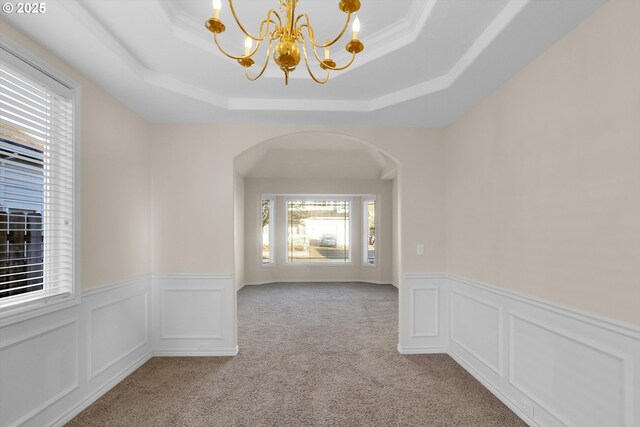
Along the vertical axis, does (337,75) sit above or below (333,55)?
below

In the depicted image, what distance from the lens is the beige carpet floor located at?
8.35 ft

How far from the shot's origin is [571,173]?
6.91ft

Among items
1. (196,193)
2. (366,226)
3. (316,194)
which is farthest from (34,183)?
(366,226)

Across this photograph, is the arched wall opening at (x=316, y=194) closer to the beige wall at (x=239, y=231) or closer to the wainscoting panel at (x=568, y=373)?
the beige wall at (x=239, y=231)

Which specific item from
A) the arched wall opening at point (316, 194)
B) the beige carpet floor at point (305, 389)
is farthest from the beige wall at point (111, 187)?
the arched wall opening at point (316, 194)

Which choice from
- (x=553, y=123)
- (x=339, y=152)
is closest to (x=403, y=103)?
(x=553, y=123)

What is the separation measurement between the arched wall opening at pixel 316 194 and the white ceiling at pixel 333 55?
12.4ft

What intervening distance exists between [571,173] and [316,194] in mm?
6319

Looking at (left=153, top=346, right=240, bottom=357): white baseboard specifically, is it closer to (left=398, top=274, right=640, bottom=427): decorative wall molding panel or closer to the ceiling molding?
(left=398, top=274, right=640, bottom=427): decorative wall molding panel

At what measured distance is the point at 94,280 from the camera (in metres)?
2.83

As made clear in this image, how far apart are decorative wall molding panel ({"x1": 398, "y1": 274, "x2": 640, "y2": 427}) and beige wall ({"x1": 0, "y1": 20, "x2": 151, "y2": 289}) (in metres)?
2.89

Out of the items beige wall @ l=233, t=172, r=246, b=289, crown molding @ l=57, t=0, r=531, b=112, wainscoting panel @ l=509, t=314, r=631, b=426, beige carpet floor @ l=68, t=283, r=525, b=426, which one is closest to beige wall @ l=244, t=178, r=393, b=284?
beige wall @ l=233, t=172, r=246, b=289

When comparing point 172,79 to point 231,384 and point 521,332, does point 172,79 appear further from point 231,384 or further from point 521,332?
point 521,332

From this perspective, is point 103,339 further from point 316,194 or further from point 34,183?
point 316,194
